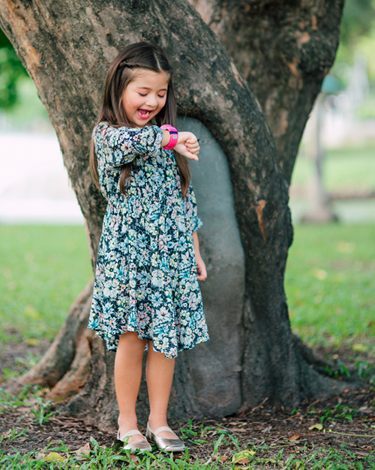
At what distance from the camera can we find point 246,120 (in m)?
3.94

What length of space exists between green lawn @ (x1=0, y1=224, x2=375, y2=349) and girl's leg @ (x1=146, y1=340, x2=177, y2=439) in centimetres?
245

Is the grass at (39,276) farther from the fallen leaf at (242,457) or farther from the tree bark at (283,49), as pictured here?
the fallen leaf at (242,457)

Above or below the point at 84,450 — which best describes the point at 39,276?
above

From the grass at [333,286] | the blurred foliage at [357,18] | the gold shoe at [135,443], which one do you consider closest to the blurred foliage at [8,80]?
the grass at [333,286]

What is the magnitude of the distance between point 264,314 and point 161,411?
90 cm

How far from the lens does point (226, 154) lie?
13.2 ft

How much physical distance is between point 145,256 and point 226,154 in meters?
0.86

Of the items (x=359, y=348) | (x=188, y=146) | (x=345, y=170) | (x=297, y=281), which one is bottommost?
(x=359, y=348)

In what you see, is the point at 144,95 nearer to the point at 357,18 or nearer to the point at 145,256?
the point at 145,256

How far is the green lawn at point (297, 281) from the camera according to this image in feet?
21.2

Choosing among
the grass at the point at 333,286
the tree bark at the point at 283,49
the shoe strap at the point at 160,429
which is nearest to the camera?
the shoe strap at the point at 160,429

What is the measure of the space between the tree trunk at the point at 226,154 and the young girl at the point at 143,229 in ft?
1.00

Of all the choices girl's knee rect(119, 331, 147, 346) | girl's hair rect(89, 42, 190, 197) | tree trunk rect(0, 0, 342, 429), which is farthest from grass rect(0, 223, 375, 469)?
girl's hair rect(89, 42, 190, 197)

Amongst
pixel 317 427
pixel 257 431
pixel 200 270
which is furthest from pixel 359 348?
pixel 200 270
